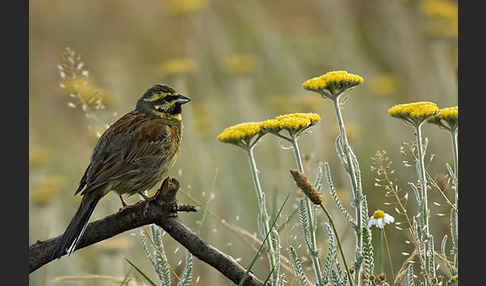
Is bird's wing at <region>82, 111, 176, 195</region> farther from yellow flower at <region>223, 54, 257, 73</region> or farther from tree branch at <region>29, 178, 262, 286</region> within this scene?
yellow flower at <region>223, 54, 257, 73</region>

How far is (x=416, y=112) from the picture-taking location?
3.05m

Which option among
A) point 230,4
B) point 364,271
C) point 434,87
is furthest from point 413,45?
point 364,271

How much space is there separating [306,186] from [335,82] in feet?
1.54

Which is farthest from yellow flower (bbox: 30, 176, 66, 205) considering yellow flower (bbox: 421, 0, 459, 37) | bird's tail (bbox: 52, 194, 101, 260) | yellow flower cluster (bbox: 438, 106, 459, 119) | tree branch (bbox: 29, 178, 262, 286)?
yellow flower (bbox: 421, 0, 459, 37)

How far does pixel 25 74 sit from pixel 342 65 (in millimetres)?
4861

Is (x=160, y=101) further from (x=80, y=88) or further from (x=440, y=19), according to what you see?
(x=440, y=19)

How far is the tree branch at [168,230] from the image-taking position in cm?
312

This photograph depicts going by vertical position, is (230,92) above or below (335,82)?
above

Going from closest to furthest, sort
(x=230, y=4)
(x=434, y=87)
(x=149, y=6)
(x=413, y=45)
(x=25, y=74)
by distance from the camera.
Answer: (x=25, y=74) → (x=434, y=87) → (x=413, y=45) → (x=230, y=4) → (x=149, y=6)

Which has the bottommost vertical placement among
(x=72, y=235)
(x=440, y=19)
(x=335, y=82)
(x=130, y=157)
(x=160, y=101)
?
(x=72, y=235)

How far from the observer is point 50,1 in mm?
12258

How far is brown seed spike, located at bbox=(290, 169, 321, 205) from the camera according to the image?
280 centimetres

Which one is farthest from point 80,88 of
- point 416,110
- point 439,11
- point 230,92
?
point 230,92

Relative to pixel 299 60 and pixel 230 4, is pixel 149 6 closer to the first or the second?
pixel 230 4
